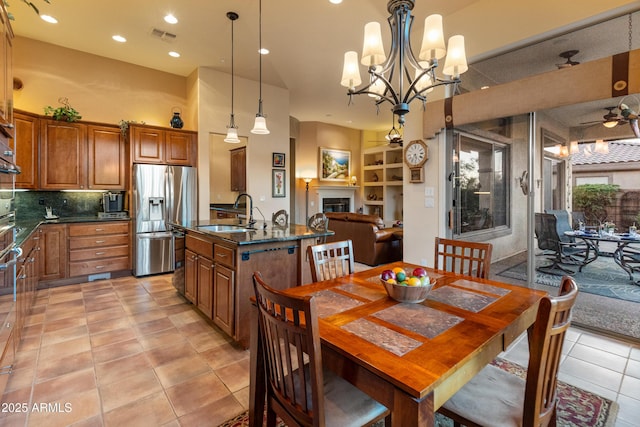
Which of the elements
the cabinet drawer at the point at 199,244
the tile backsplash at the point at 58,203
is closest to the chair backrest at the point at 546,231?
the cabinet drawer at the point at 199,244

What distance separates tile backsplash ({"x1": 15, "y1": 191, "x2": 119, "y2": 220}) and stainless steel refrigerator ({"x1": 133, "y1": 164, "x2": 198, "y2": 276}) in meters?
0.91

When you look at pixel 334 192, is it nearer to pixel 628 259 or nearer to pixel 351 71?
pixel 628 259

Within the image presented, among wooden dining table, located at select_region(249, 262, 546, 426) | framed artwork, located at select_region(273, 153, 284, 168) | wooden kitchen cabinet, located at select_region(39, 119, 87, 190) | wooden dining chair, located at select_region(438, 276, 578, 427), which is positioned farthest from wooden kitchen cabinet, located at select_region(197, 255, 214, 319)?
framed artwork, located at select_region(273, 153, 284, 168)

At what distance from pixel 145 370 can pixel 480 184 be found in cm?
405

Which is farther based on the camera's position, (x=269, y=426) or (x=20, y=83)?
(x=20, y=83)

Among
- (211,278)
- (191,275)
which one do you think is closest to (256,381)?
(211,278)

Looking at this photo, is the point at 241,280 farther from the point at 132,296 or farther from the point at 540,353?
the point at 132,296

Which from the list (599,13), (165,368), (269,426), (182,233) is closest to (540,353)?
(269,426)

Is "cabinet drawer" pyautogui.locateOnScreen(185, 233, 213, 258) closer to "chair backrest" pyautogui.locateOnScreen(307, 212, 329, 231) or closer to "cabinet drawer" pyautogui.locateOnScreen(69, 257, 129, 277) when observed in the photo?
"chair backrest" pyautogui.locateOnScreen(307, 212, 329, 231)

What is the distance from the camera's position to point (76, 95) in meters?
4.85

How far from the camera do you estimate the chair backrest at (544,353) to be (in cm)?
103

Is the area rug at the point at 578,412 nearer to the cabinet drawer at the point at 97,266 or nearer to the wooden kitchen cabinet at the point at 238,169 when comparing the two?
the cabinet drawer at the point at 97,266

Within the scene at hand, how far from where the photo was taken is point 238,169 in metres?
7.08

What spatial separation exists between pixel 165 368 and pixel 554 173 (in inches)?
164
